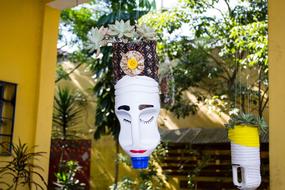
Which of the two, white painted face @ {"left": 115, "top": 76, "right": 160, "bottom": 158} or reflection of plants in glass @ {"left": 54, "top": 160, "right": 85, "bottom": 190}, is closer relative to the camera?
white painted face @ {"left": 115, "top": 76, "right": 160, "bottom": 158}

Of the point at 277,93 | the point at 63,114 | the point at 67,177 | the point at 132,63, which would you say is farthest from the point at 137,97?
the point at 63,114

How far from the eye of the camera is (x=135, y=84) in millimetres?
1984

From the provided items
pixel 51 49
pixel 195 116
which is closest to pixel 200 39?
pixel 195 116

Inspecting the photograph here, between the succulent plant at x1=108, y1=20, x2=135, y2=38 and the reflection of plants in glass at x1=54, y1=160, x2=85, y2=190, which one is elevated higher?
the succulent plant at x1=108, y1=20, x2=135, y2=38

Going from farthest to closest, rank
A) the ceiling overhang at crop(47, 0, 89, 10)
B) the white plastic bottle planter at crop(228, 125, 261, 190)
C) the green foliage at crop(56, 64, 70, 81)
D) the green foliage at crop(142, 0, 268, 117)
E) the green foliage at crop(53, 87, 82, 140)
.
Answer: the green foliage at crop(56, 64, 70, 81)
the green foliage at crop(53, 87, 82, 140)
the green foliage at crop(142, 0, 268, 117)
the ceiling overhang at crop(47, 0, 89, 10)
the white plastic bottle planter at crop(228, 125, 261, 190)

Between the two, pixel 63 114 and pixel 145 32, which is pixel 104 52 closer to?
pixel 63 114

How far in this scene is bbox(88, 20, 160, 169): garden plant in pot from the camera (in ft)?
6.46

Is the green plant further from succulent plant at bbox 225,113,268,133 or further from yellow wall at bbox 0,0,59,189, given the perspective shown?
succulent plant at bbox 225,113,268,133

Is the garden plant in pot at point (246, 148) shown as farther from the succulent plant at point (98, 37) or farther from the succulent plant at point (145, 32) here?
the succulent plant at point (98, 37)

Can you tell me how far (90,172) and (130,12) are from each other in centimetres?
339

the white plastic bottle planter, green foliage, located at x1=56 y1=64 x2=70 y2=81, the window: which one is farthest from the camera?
green foliage, located at x1=56 y1=64 x2=70 y2=81

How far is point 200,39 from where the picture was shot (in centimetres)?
541

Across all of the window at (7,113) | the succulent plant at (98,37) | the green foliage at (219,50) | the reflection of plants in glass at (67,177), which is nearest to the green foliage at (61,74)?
the reflection of plants in glass at (67,177)

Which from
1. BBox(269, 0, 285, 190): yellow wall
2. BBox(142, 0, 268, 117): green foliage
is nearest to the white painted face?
BBox(269, 0, 285, 190): yellow wall
